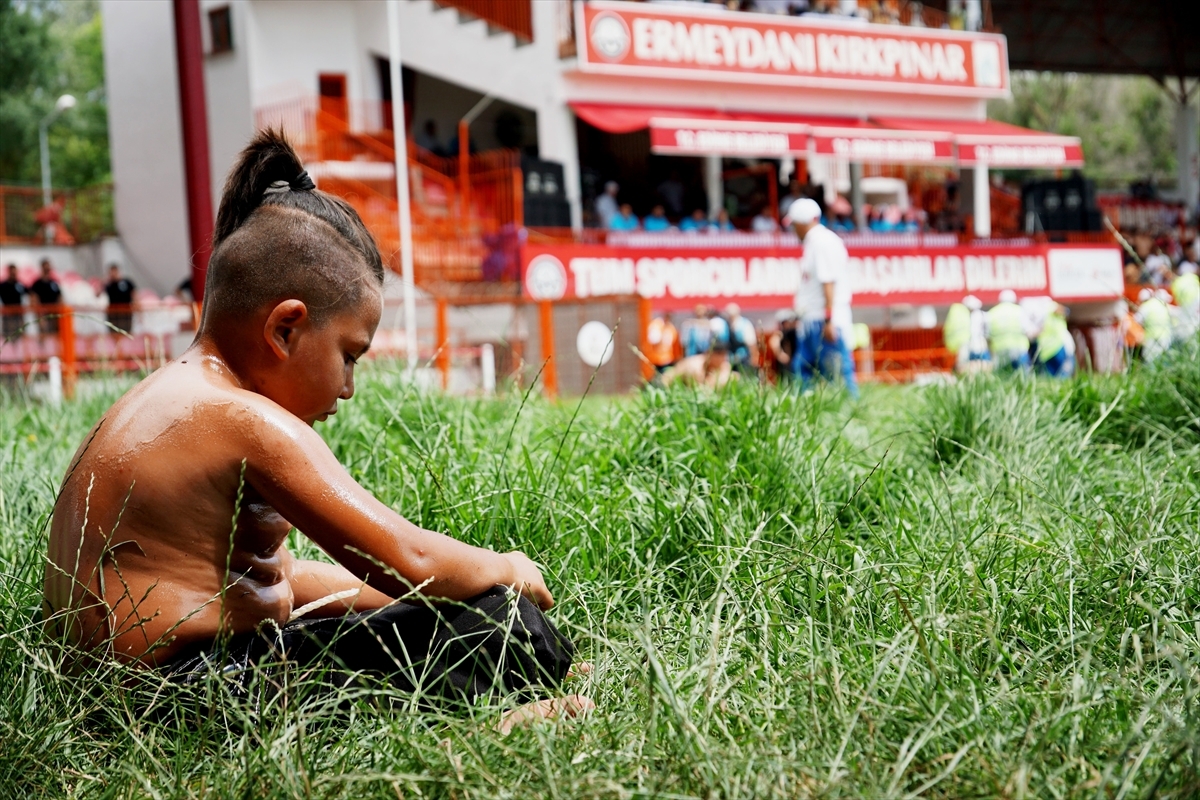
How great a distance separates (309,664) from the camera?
88.4 inches

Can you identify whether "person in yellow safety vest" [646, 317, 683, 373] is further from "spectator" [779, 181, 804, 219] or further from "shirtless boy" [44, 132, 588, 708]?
"shirtless boy" [44, 132, 588, 708]

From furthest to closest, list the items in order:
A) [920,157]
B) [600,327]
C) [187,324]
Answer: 1. [920,157]
2. [187,324]
3. [600,327]

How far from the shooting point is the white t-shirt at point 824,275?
29.8 ft

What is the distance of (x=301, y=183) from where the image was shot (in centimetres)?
238

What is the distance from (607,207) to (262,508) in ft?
60.6

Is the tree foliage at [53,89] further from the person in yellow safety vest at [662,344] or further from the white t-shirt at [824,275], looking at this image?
the white t-shirt at [824,275]

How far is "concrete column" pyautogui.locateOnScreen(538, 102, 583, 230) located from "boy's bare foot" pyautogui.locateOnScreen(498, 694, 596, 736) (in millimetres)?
18684

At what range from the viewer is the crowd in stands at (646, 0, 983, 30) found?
930 inches

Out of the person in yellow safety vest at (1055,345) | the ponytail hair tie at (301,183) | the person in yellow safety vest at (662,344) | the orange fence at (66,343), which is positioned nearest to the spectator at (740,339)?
the person in yellow safety vest at (662,344)

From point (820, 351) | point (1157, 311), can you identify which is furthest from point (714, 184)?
point (1157, 311)

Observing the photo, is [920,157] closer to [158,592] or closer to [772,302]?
[772,302]

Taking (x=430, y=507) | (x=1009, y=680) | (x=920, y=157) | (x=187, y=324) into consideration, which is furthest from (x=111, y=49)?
(x=1009, y=680)

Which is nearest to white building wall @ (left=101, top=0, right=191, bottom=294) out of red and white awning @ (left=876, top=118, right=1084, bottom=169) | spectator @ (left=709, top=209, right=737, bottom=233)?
spectator @ (left=709, top=209, right=737, bottom=233)

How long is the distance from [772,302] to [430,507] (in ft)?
57.8
